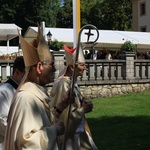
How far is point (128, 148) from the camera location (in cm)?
846

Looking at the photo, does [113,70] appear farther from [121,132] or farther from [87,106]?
[87,106]

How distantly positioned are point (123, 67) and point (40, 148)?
13.8 metres

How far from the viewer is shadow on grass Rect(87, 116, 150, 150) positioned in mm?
8688

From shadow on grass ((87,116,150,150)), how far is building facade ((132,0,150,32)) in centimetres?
3688

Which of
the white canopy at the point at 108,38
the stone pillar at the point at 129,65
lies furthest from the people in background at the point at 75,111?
the white canopy at the point at 108,38

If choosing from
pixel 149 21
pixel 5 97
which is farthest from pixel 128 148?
pixel 149 21

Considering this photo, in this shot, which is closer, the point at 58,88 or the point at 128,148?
the point at 58,88

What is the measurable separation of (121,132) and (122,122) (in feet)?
4.23

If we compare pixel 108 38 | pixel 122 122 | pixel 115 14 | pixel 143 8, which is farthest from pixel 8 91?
pixel 115 14

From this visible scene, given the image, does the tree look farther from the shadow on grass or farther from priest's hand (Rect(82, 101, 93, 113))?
priest's hand (Rect(82, 101, 93, 113))

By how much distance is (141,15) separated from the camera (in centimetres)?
4888

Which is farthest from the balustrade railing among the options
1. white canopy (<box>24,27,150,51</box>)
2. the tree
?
the tree

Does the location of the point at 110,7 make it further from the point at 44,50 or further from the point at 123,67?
the point at 44,50

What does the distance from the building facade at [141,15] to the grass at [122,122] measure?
3226 cm
